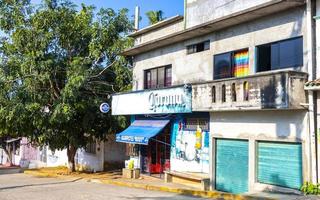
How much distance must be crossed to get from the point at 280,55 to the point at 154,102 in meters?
7.09

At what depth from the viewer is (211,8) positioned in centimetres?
1836

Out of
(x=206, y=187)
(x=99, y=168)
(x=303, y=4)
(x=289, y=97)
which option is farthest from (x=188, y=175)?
(x=99, y=168)

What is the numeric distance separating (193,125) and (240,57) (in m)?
3.92

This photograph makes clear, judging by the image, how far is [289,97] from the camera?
43.8ft

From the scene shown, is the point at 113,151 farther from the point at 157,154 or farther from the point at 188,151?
the point at 188,151

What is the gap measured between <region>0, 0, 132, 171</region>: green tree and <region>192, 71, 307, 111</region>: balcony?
26.2ft

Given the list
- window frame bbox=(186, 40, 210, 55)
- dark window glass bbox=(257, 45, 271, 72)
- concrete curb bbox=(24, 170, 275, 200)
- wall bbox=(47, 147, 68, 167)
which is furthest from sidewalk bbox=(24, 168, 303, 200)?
window frame bbox=(186, 40, 210, 55)

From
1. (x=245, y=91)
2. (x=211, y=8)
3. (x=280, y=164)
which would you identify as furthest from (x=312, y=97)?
(x=211, y=8)

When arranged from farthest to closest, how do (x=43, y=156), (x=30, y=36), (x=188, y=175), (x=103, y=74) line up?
1. (x=43, y=156)
2. (x=103, y=74)
3. (x=30, y=36)
4. (x=188, y=175)

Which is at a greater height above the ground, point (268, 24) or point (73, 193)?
→ point (268, 24)

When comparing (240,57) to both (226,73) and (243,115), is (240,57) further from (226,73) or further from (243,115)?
(243,115)

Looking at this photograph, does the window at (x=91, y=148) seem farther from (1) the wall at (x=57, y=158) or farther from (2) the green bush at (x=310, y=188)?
(2) the green bush at (x=310, y=188)

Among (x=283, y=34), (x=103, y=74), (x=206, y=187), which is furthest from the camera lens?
(x=103, y=74)

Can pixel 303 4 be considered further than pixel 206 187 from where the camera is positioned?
No
